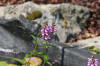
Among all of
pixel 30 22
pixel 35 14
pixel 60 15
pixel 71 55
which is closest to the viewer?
pixel 71 55

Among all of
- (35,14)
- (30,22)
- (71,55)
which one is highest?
(35,14)

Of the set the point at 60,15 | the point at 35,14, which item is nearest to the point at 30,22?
the point at 35,14

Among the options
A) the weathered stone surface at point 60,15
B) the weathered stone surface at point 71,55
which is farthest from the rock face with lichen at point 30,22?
the weathered stone surface at point 71,55

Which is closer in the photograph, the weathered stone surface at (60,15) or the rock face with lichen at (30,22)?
the rock face with lichen at (30,22)

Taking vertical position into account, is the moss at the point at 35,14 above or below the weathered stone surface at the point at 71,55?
above

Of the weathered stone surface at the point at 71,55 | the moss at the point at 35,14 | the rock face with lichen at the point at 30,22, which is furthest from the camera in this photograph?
the moss at the point at 35,14

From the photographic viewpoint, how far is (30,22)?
4.69 m

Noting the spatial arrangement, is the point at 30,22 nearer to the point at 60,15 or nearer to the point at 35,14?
the point at 35,14

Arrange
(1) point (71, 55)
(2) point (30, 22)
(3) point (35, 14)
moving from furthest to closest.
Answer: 1. (3) point (35, 14)
2. (2) point (30, 22)
3. (1) point (71, 55)

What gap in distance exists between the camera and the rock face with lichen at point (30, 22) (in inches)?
181

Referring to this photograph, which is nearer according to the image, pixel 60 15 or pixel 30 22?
pixel 30 22

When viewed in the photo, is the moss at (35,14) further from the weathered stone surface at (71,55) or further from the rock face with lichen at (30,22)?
the weathered stone surface at (71,55)

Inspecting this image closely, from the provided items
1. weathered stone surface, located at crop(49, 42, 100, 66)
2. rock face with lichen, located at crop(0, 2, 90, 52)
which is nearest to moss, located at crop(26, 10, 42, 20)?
rock face with lichen, located at crop(0, 2, 90, 52)

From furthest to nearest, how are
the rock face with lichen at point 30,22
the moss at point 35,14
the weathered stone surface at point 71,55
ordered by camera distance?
the moss at point 35,14, the rock face with lichen at point 30,22, the weathered stone surface at point 71,55
